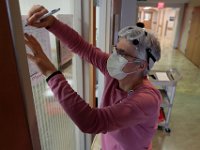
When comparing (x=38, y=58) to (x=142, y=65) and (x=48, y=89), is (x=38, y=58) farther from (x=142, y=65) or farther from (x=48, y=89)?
(x=142, y=65)

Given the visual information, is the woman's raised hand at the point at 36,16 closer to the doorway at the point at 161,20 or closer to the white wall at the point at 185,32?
the white wall at the point at 185,32

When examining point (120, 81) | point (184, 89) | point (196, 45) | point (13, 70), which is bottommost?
point (184, 89)

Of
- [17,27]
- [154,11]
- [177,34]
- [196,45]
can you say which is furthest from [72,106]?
[154,11]

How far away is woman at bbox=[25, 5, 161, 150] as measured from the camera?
0.66 meters

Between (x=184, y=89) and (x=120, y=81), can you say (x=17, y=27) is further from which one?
(x=184, y=89)

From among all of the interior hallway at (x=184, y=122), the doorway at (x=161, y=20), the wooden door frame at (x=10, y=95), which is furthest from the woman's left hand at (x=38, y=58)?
the doorway at (x=161, y=20)

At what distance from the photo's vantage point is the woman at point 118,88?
66 centimetres

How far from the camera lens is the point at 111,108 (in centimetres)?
73

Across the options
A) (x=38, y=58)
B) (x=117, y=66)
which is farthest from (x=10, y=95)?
(x=117, y=66)

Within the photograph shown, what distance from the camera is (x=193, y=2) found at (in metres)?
6.76

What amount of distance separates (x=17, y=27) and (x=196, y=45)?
6662 millimetres

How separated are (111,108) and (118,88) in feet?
0.89

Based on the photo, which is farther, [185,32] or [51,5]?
[185,32]

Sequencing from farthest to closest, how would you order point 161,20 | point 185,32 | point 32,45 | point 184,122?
point 161,20 < point 185,32 < point 184,122 < point 32,45
